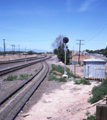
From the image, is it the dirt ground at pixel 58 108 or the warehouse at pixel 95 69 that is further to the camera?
the warehouse at pixel 95 69

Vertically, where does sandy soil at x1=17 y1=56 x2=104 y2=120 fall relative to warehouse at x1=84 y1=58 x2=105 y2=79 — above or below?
below

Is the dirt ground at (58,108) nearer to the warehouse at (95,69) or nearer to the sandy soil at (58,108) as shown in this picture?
→ the sandy soil at (58,108)

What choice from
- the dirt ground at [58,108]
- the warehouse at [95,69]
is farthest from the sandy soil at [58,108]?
the warehouse at [95,69]

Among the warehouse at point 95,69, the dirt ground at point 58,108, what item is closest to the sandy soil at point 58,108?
the dirt ground at point 58,108

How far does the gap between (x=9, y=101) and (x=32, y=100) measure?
142 centimetres

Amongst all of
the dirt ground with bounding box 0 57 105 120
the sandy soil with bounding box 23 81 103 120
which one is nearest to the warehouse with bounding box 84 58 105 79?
the dirt ground with bounding box 0 57 105 120

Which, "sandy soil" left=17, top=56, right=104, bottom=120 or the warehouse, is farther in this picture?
the warehouse

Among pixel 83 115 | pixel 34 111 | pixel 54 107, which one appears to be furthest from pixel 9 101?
pixel 83 115

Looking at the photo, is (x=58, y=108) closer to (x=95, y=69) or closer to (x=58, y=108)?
(x=58, y=108)

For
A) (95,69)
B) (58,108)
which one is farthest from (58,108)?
(95,69)

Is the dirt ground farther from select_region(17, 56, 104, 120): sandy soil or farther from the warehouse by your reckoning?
the warehouse

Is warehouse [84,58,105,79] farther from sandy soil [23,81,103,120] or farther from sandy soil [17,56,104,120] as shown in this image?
sandy soil [23,81,103,120]

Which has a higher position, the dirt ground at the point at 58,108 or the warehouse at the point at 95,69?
the warehouse at the point at 95,69

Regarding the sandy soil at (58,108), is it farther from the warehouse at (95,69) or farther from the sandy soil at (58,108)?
the warehouse at (95,69)
